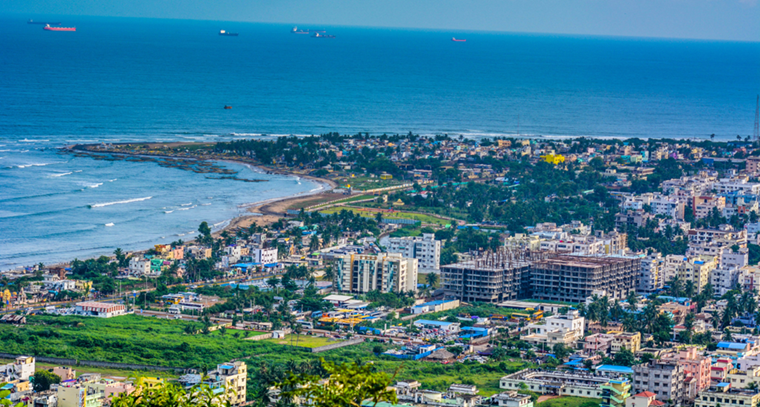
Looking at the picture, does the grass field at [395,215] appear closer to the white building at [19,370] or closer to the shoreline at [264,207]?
the shoreline at [264,207]

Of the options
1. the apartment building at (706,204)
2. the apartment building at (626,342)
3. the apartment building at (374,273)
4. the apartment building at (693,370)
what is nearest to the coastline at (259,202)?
the apartment building at (374,273)

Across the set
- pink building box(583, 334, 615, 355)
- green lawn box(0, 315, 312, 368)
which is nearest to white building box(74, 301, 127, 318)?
green lawn box(0, 315, 312, 368)

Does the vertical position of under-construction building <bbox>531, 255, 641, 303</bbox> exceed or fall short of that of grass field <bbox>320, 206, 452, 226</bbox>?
it falls short

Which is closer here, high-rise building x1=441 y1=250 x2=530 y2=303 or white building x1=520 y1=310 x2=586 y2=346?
white building x1=520 y1=310 x2=586 y2=346

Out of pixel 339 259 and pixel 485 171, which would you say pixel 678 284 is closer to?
pixel 339 259

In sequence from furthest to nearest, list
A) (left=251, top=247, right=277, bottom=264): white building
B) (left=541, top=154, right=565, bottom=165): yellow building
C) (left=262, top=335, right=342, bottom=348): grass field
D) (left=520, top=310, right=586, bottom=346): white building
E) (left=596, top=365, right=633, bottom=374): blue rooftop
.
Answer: (left=541, top=154, right=565, bottom=165): yellow building
(left=251, top=247, right=277, bottom=264): white building
(left=520, top=310, right=586, bottom=346): white building
(left=262, top=335, right=342, bottom=348): grass field
(left=596, top=365, right=633, bottom=374): blue rooftop

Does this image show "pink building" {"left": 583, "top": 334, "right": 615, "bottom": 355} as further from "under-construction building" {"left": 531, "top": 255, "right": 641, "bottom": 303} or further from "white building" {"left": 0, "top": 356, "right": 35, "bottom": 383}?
"white building" {"left": 0, "top": 356, "right": 35, "bottom": 383}
